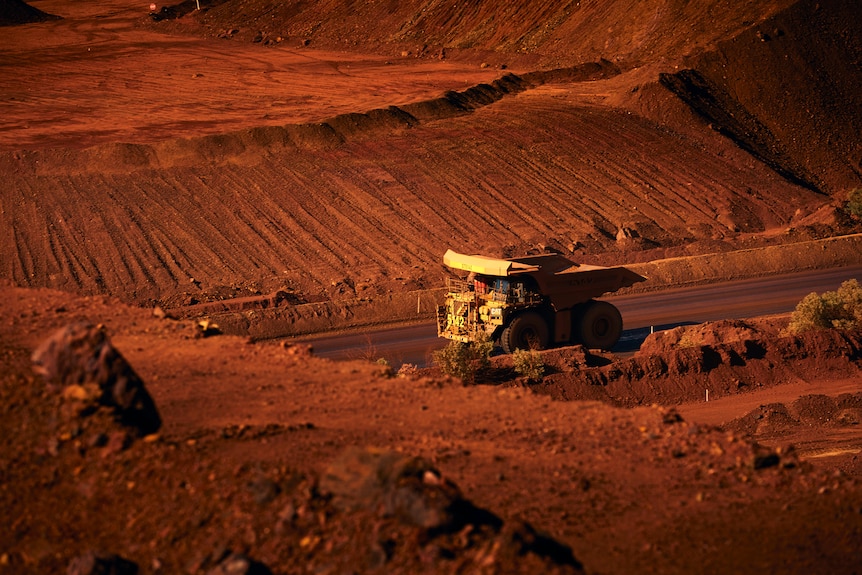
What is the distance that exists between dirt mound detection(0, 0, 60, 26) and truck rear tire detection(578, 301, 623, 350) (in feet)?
172

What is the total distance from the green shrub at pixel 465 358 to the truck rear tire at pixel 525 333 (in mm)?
566

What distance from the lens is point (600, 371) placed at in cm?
2156

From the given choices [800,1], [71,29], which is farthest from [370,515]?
[71,29]

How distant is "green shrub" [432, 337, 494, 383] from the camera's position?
69.2ft

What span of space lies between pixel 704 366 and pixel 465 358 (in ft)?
15.6

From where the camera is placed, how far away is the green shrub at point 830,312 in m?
24.5

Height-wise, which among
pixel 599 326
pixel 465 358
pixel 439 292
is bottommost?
pixel 465 358

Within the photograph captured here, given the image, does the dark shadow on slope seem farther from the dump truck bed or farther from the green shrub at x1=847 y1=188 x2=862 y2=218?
the dump truck bed

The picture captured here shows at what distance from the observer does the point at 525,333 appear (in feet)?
76.4

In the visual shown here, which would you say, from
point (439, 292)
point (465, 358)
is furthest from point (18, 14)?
point (465, 358)

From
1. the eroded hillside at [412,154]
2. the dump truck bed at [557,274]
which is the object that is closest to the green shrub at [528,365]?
the dump truck bed at [557,274]

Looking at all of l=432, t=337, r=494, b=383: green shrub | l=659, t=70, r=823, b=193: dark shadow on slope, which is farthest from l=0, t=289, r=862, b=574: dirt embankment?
l=659, t=70, r=823, b=193: dark shadow on slope

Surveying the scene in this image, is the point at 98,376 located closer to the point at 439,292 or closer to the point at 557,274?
the point at 557,274

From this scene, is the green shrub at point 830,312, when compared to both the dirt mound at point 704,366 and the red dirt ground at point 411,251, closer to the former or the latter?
the dirt mound at point 704,366
